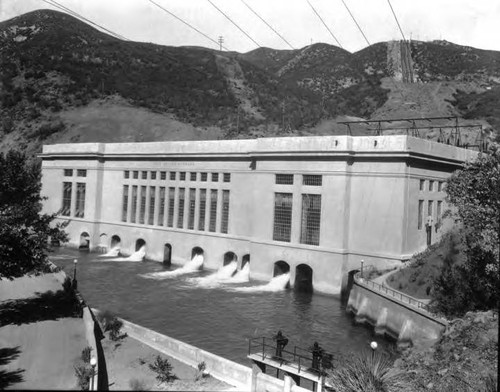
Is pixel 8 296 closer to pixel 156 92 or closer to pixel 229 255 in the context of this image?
pixel 229 255

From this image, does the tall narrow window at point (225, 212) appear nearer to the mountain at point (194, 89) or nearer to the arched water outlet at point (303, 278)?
the arched water outlet at point (303, 278)

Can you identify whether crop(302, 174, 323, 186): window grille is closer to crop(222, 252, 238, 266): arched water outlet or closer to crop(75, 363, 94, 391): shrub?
crop(222, 252, 238, 266): arched water outlet

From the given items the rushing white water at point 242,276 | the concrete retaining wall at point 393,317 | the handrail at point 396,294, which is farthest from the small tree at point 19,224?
the rushing white water at point 242,276

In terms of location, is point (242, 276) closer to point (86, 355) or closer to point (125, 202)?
point (125, 202)

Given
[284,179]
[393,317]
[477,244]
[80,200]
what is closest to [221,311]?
[393,317]

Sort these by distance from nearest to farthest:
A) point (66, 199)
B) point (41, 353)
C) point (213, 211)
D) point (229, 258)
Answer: point (41, 353) → point (229, 258) → point (213, 211) → point (66, 199)

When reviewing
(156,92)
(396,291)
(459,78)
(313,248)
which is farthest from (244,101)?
(396,291)

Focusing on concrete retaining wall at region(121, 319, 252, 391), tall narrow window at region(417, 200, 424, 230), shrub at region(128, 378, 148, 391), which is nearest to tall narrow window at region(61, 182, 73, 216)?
tall narrow window at region(417, 200, 424, 230)

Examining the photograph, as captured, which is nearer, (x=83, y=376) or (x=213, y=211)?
(x=83, y=376)
